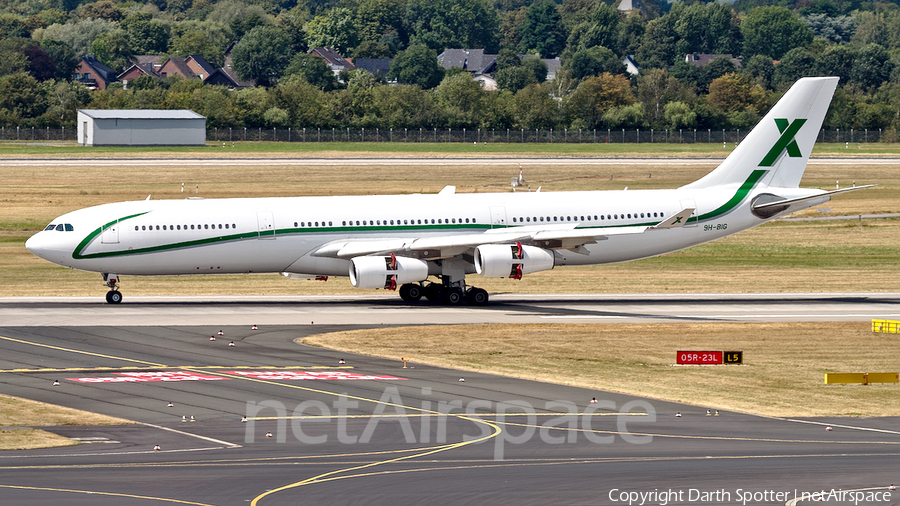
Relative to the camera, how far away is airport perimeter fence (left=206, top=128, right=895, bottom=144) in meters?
166

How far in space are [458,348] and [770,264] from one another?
3407cm

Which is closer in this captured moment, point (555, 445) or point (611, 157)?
point (555, 445)

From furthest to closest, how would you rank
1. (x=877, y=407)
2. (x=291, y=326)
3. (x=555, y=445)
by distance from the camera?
(x=291, y=326)
(x=877, y=407)
(x=555, y=445)

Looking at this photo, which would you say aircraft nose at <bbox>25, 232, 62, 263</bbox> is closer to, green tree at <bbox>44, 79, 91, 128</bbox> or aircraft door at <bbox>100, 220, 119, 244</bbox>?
aircraft door at <bbox>100, 220, 119, 244</bbox>

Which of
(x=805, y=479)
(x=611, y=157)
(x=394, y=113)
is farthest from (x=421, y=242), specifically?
(x=394, y=113)

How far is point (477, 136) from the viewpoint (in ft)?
554

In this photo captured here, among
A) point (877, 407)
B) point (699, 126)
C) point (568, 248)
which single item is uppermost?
point (699, 126)

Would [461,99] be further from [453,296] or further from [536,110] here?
[453,296]

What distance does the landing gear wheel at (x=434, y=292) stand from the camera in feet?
177

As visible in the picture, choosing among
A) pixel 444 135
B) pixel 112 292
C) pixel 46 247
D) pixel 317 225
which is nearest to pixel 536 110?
pixel 444 135

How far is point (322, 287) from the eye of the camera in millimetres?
61875

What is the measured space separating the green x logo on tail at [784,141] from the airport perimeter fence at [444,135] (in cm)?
10991

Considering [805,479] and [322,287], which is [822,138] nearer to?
[322,287]

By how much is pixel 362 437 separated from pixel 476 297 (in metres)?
26.8
